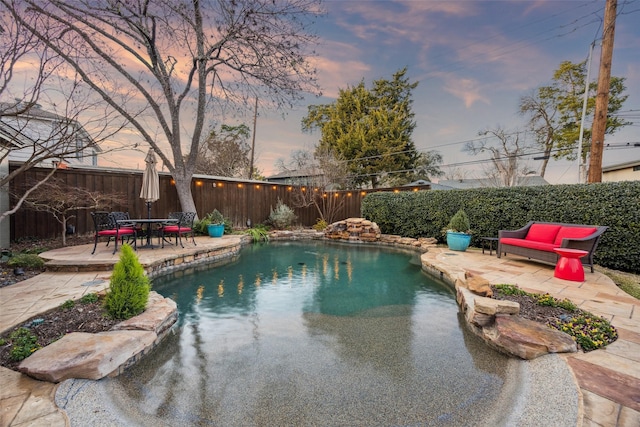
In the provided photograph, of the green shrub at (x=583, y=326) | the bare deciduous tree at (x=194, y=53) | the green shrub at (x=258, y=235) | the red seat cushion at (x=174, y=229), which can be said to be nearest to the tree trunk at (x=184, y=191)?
the bare deciduous tree at (x=194, y=53)

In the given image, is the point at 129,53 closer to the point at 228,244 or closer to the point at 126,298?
the point at 228,244

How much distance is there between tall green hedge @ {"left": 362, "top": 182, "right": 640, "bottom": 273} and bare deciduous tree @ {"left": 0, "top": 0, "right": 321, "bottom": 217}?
5.16 m

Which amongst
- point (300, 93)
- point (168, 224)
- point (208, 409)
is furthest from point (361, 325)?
point (300, 93)

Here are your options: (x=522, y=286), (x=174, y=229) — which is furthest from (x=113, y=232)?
(x=522, y=286)

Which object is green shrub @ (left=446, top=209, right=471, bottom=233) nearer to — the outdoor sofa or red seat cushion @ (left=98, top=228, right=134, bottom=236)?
the outdoor sofa

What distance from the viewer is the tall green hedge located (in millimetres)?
4910

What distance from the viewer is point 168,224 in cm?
719

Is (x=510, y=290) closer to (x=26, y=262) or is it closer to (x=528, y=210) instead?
(x=528, y=210)

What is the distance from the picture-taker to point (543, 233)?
5.41 metres

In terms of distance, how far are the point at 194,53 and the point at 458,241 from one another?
9.25 m

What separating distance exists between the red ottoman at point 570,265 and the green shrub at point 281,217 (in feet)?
30.4

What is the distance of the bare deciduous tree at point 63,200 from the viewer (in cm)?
620

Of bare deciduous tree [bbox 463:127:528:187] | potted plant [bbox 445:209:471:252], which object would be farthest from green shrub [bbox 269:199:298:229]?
bare deciduous tree [bbox 463:127:528:187]

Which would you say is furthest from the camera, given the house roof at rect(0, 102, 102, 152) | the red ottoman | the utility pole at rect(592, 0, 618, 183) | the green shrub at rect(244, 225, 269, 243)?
the green shrub at rect(244, 225, 269, 243)
